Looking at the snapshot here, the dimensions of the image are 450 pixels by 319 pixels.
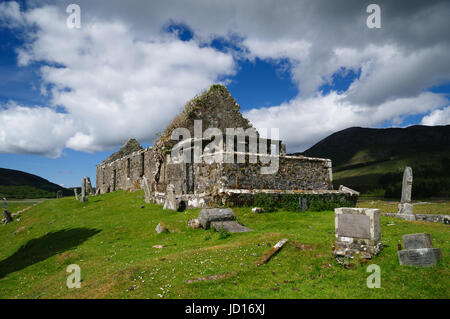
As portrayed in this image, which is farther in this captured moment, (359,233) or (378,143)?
(378,143)

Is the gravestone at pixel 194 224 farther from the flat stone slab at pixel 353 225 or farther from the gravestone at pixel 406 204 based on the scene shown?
the gravestone at pixel 406 204

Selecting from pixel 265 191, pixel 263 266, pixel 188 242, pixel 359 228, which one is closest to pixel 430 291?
pixel 359 228

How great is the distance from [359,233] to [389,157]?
95195 mm

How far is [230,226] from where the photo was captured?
43.5ft

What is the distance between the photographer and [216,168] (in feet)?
58.5

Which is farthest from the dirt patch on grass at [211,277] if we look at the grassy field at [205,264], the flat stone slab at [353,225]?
the flat stone slab at [353,225]

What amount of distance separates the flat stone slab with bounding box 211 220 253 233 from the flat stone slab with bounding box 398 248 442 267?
6694mm

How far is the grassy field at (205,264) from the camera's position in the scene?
272 inches

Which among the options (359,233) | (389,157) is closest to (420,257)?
(359,233)

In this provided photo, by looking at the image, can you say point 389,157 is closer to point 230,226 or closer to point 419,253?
point 230,226

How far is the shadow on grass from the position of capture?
46.0 ft

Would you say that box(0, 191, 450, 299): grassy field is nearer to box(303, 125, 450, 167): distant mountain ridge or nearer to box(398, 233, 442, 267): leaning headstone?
box(398, 233, 442, 267): leaning headstone

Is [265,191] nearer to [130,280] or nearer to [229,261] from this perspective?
Result: [229,261]

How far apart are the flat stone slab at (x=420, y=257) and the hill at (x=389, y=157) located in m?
36.2
